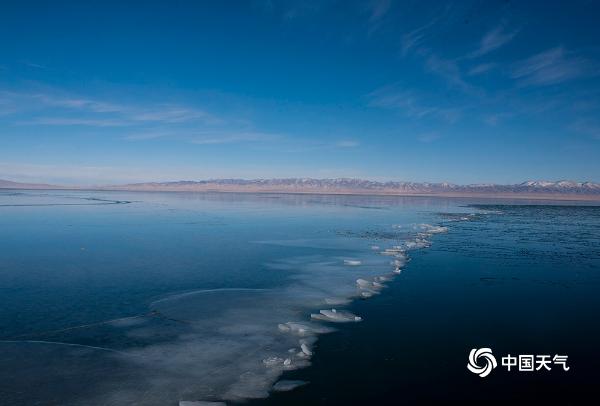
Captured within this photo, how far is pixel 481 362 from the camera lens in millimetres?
5691

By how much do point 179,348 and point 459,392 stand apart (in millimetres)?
3833

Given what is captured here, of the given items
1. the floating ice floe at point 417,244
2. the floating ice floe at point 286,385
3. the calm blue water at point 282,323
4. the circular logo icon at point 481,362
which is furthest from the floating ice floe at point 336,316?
the floating ice floe at point 417,244

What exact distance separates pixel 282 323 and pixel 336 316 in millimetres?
1008

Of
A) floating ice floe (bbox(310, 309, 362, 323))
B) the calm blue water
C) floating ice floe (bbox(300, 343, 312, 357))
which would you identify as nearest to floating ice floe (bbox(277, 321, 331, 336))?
the calm blue water

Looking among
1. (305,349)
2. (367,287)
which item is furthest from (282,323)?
(367,287)

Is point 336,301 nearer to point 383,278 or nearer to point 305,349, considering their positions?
point 383,278

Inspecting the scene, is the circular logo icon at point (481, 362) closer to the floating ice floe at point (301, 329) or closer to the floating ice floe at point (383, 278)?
the floating ice floe at point (301, 329)

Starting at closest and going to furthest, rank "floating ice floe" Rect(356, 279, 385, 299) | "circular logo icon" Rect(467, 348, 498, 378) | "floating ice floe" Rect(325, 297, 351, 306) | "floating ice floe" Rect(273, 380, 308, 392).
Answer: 1. "floating ice floe" Rect(273, 380, 308, 392)
2. "circular logo icon" Rect(467, 348, 498, 378)
3. "floating ice floe" Rect(325, 297, 351, 306)
4. "floating ice floe" Rect(356, 279, 385, 299)

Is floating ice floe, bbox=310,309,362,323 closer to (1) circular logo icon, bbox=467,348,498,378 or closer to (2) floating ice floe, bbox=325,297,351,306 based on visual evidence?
(2) floating ice floe, bbox=325,297,351,306

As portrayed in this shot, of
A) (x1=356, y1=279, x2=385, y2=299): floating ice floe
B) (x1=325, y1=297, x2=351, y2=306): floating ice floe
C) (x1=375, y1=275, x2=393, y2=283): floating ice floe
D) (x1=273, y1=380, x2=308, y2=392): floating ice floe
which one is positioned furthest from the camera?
(x1=375, y1=275, x2=393, y2=283): floating ice floe

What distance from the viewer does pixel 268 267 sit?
1181cm

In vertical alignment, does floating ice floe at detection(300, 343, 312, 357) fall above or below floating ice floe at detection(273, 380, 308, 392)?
above

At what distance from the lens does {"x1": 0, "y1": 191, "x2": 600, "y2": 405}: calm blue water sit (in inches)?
197

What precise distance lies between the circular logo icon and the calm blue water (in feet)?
0.49
